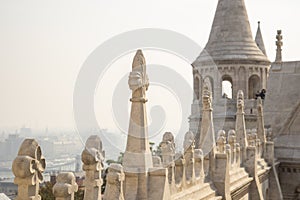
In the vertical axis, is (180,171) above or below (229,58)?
below

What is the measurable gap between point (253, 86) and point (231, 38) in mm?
3770

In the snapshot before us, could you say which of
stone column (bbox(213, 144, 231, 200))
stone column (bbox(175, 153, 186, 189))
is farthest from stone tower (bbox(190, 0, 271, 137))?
stone column (bbox(175, 153, 186, 189))

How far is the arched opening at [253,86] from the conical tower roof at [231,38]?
119cm

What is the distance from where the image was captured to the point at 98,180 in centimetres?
651

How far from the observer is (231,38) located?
104ft

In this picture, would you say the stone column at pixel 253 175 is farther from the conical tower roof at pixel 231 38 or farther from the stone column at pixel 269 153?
the conical tower roof at pixel 231 38

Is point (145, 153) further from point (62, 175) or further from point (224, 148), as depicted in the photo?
point (224, 148)

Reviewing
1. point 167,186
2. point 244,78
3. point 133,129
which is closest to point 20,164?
point 133,129

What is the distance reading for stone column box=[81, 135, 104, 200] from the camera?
6.31 meters

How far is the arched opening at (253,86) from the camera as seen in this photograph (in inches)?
1283

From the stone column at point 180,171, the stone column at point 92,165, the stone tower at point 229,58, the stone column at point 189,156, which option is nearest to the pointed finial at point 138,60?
the stone column at point 92,165

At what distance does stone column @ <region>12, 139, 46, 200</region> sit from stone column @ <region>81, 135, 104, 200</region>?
1021mm

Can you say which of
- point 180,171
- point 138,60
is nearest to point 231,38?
point 180,171

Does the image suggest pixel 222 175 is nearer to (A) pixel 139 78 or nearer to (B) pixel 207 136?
(B) pixel 207 136
